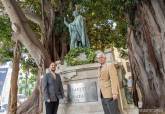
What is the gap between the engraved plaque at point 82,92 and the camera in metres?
6.87

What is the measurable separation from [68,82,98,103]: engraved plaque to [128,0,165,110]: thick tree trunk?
3.18 m

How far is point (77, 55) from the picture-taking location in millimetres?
7465

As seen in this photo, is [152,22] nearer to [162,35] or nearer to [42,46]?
[162,35]

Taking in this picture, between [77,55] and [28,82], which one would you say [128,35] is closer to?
[77,55]

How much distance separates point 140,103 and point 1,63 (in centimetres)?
812

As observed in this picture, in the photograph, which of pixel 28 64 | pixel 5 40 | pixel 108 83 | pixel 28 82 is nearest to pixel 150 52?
pixel 108 83

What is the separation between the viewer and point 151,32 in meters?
9.78

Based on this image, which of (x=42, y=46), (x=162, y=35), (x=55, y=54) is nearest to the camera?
(x=162, y=35)

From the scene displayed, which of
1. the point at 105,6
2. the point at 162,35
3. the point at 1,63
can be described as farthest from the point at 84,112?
the point at 1,63

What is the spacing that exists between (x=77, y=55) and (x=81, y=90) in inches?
33.1

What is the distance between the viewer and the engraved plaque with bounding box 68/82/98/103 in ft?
22.5

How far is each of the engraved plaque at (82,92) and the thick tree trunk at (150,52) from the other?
3184mm

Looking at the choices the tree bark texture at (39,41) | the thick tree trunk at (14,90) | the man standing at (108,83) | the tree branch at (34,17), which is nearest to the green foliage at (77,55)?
the man standing at (108,83)

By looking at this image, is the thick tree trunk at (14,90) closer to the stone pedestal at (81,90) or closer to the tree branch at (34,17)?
the tree branch at (34,17)
